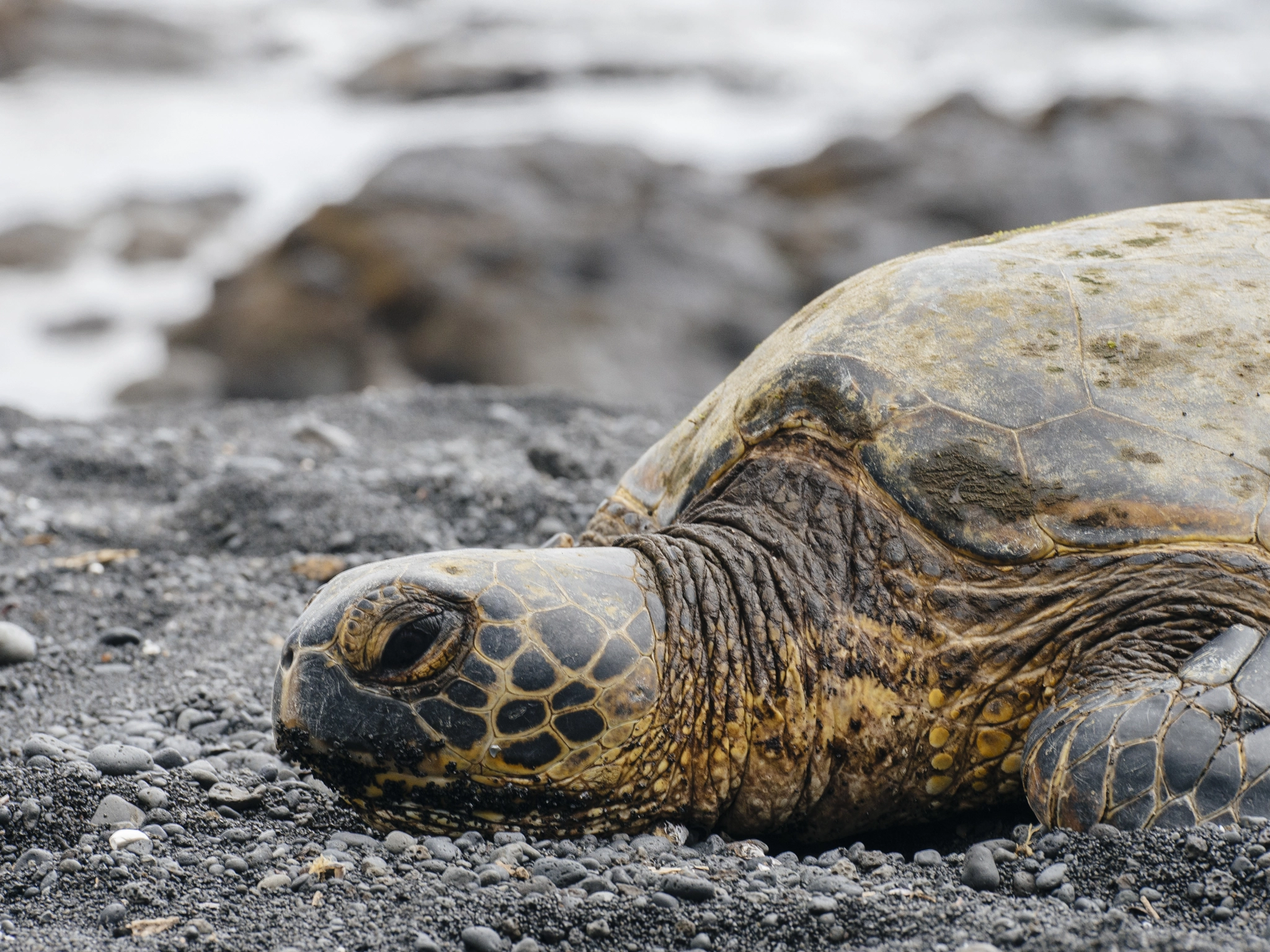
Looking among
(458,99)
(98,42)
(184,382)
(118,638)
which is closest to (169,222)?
(458,99)

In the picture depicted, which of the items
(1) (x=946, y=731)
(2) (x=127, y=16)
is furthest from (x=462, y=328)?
(2) (x=127, y=16)

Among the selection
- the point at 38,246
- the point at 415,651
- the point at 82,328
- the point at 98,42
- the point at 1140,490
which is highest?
the point at 98,42

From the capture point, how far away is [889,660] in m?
2.61

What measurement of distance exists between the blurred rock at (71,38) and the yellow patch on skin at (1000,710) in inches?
874

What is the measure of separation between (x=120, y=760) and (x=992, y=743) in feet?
6.55

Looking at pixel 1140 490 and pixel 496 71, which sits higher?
pixel 496 71

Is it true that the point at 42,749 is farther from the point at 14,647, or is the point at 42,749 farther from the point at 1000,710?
the point at 1000,710

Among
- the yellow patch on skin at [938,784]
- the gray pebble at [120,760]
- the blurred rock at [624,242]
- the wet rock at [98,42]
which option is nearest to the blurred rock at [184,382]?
the blurred rock at [624,242]

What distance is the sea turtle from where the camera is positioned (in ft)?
7.83

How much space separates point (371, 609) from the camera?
7.89 ft

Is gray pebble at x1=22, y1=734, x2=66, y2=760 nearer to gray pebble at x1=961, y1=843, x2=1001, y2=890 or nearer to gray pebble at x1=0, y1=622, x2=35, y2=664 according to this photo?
gray pebble at x1=0, y1=622, x2=35, y2=664

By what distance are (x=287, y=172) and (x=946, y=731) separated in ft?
59.7

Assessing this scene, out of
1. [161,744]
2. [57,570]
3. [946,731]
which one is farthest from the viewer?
[57,570]

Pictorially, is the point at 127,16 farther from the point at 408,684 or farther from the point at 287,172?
the point at 408,684
